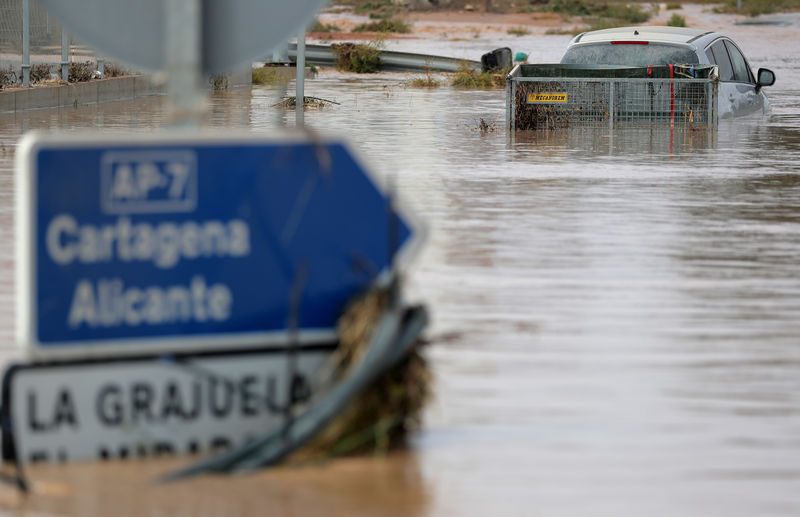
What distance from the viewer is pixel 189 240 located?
506 cm

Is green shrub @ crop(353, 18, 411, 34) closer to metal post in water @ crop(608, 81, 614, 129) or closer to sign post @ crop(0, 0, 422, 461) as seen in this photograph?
metal post in water @ crop(608, 81, 614, 129)

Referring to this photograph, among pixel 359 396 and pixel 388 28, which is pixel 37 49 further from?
pixel 388 28

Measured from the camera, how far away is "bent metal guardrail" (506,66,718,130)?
1997 cm

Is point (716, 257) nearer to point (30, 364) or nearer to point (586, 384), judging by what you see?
point (586, 384)

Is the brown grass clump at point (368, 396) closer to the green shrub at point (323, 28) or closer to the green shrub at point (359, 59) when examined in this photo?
the green shrub at point (359, 59)

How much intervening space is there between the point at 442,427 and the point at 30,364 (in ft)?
4.69

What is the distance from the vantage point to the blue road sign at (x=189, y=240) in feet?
16.2

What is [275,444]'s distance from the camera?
16.4ft

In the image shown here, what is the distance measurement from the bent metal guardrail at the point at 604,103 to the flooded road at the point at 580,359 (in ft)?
15.3

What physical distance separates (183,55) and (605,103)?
51.0 ft

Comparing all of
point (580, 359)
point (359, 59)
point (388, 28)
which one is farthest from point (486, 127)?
point (388, 28)

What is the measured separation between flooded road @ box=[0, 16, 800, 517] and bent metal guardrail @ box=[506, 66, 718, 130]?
15.3 feet

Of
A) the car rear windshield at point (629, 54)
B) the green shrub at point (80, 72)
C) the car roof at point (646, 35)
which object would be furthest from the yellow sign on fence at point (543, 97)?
the green shrub at point (80, 72)

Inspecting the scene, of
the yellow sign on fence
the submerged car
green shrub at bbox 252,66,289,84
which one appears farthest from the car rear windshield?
green shrub at bbox 252,66,289,84
